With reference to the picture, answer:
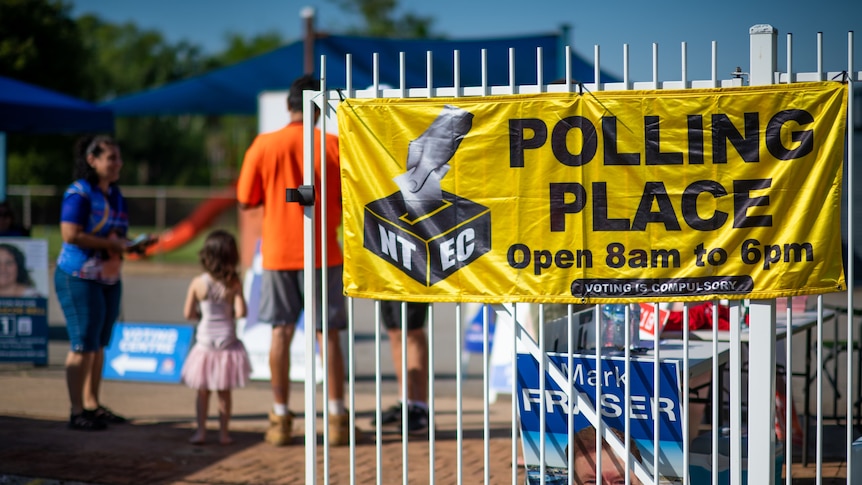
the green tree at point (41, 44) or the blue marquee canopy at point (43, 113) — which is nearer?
the blue marquee canopy at point (43, 113)

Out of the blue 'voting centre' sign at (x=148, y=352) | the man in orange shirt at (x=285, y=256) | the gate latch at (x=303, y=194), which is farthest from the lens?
the blue 'voting centre' sign at (x=148, y=352)

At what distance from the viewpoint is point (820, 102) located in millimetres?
4230

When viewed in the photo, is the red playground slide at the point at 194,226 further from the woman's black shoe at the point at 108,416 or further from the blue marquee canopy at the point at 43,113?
the woman's black shoe at the point at 108,416

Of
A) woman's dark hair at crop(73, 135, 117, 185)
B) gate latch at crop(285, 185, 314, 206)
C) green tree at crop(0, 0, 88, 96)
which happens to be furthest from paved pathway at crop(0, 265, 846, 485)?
green tree at crop(0, 0, 88, 96)

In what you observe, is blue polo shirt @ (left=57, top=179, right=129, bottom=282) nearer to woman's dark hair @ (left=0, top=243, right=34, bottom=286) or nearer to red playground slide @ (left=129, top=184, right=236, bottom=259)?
woman's dark hair @ (left=0, top=243, right=34, bottom=286)

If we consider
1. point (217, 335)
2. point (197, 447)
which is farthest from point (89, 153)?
point (197, 447)

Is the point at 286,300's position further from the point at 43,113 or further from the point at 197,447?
the point at 43,113

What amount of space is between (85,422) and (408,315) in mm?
Result: 2523

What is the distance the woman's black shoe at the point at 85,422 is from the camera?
23.7 feet

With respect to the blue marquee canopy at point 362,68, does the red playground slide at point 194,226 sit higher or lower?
lower

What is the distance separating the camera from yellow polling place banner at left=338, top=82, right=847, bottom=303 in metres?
4.25

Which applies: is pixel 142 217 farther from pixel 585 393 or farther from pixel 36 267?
pixel 585 393

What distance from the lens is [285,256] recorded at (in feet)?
22.5

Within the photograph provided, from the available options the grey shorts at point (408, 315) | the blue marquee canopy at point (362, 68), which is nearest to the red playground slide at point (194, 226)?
the blue marquee canopy at point (362, 68)
